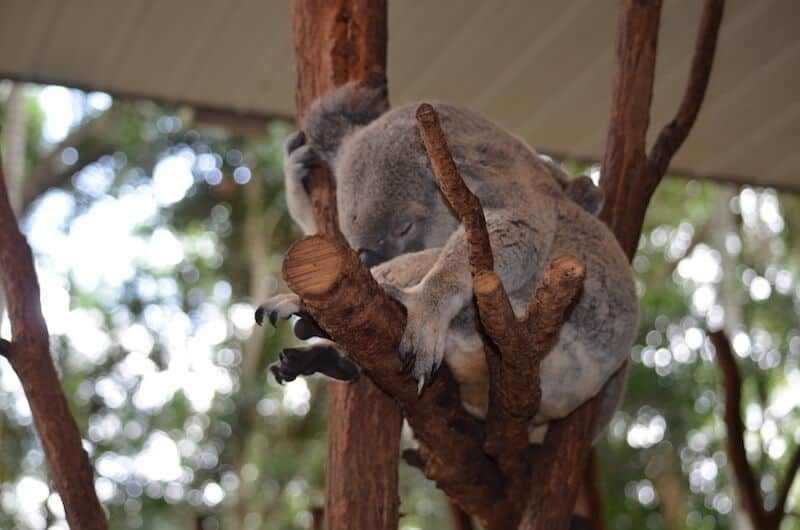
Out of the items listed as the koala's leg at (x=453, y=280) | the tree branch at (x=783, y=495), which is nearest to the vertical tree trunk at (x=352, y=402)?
the koala's leg at (x=453, y=280)

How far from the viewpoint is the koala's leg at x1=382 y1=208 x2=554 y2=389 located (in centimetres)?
155

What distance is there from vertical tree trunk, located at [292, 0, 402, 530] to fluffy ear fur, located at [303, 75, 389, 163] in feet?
0.16

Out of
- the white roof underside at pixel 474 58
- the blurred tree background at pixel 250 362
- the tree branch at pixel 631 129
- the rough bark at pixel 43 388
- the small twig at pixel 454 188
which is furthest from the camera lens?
the blurred tree background at pixel 250 362

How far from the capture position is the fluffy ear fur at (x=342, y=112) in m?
2.18

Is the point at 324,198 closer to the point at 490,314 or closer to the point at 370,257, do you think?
the point at 370,257

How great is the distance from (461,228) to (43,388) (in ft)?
2.79

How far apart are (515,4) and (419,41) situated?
38 centimetres

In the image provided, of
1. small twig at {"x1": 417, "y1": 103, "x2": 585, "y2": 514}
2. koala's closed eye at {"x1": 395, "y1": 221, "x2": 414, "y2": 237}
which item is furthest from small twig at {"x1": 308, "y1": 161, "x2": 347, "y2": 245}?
small twig at {"x1": 417, "y1": 103, "x2": 585, "y2": 514}

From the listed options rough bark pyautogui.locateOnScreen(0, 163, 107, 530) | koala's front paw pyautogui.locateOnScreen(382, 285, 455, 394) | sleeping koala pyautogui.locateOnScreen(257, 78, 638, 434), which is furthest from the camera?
sleeping koala pyautogui.locateOnScreen(257, 78, 638, 434)

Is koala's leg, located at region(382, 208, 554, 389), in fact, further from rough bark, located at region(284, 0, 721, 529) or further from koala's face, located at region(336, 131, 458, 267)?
koala's face, located at region(336, 131, 458, 267)

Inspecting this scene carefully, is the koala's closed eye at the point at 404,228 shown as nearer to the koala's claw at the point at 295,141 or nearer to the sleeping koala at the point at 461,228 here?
the sleeping koala at the point at 461,228

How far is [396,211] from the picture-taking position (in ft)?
6.98

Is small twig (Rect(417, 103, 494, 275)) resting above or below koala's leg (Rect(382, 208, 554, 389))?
above

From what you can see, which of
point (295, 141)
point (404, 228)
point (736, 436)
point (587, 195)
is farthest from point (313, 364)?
point (736, 436)
